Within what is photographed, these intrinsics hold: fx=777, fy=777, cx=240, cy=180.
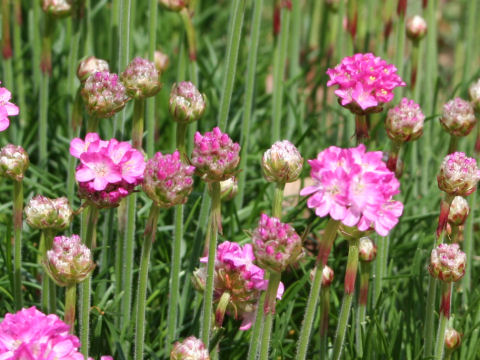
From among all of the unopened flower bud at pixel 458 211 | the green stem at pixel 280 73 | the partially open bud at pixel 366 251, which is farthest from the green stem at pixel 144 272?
the green stem at pixel 280 73

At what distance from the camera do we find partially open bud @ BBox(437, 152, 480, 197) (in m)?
1.14

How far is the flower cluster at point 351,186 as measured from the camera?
92 centimetres

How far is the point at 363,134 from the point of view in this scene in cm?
124

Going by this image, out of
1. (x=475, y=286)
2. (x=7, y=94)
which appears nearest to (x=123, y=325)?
(x=7, y=94)

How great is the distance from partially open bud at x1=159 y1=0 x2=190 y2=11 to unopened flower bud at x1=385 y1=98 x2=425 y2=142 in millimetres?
567

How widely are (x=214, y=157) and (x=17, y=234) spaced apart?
0.38 meters

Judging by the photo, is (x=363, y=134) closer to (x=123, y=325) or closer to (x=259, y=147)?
(x=123, y=325)

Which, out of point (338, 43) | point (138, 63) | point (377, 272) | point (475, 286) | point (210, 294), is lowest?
point (475, 286)

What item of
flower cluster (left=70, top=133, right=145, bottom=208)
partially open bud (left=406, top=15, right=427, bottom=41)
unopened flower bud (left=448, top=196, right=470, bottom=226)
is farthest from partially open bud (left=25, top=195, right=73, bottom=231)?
partially open bud (left=406, top=15, right=427, bottom=41)

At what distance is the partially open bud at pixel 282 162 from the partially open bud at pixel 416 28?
868 mm

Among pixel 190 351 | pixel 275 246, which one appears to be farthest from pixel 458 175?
pixel 190 351

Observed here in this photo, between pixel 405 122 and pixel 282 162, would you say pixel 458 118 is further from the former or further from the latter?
pixel 282 162

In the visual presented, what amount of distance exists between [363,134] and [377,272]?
1.02ft

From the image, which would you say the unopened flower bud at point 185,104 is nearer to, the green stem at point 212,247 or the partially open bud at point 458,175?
the green stem at point 212,247
